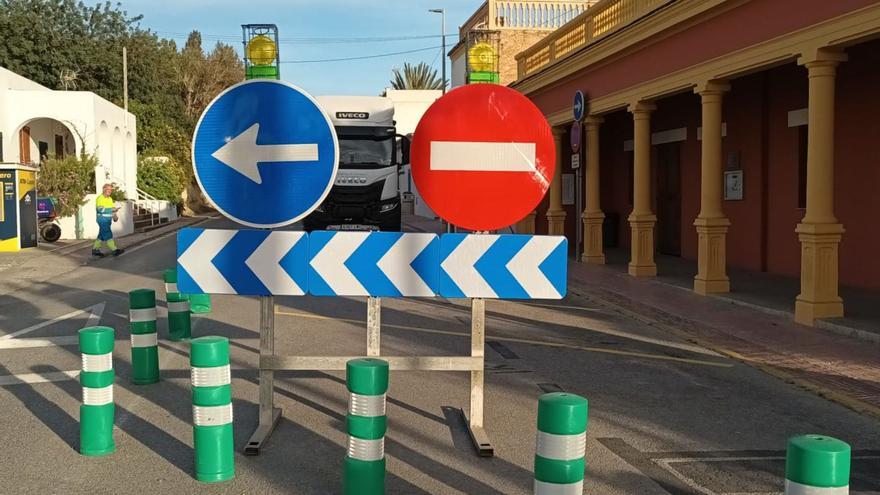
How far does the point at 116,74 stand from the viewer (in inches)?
2112

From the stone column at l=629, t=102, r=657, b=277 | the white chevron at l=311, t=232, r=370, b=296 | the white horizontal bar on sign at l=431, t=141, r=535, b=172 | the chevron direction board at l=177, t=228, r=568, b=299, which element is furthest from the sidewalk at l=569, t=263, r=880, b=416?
the white chevron at l=311, t=232, r=370, b=296

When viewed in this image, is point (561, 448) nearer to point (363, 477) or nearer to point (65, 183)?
point (363, 477)

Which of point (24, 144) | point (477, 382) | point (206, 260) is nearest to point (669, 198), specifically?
point (477, 382)

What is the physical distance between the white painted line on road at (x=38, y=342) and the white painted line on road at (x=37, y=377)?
4.70ft

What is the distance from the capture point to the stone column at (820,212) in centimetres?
1034

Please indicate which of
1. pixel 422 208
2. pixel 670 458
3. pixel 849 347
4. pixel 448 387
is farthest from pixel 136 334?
pixel 422 208

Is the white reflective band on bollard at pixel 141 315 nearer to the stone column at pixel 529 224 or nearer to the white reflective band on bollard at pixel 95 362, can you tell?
the white reflective band on bollard at pixel 95 362

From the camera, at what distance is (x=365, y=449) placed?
13.9ft

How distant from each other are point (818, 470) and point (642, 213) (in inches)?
541

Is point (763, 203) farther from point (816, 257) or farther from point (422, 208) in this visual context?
point (422, 208)

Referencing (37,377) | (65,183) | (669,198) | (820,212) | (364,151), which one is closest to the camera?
(37,377)

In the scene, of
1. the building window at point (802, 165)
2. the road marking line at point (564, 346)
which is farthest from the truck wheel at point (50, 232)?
the building window at point (802, 165)

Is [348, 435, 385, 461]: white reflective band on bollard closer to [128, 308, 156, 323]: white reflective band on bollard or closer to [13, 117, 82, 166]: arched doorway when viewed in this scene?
[128, 308, 156, 323]: white reflective band on bollard

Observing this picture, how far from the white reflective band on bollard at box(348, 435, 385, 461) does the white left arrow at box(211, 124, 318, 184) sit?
1859mm
